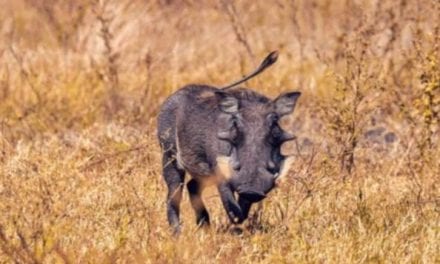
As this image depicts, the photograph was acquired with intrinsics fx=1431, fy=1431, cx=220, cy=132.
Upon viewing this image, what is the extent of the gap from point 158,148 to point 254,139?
1786 mm

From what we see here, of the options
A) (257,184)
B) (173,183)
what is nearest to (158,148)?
(173,183)

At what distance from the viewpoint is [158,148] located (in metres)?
8.20

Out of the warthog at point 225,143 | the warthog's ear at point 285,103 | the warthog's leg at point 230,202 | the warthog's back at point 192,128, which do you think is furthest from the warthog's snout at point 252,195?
the warthog's ear at point 285,103

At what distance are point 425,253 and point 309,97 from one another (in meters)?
5.33

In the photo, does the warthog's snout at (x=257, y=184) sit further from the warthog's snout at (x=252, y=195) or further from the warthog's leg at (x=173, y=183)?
the warthog's leg at (x=173, y=183)

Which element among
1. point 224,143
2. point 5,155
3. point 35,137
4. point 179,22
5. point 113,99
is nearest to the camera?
point 224,143

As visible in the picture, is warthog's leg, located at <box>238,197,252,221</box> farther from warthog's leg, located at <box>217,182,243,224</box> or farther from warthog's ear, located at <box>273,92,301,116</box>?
warthog's ear, located at <box>273,92,301,116</box>

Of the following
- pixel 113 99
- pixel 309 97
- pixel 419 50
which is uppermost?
pixel 419 50

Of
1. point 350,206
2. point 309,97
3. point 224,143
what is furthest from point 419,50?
point 309,97

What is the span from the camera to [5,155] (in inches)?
329

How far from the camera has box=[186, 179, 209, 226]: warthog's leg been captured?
721 cm

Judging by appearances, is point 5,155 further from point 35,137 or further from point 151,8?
point 151,8

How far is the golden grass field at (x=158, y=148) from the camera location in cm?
636

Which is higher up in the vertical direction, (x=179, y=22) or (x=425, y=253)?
(x=425, y=253)
